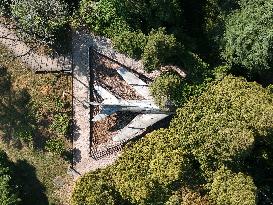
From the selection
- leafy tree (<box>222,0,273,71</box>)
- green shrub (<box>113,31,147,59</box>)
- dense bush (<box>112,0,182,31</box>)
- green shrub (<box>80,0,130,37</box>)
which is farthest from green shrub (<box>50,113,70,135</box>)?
leafy tree (<box>222,0,273,71</box>)

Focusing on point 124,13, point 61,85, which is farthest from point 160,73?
point 61,85

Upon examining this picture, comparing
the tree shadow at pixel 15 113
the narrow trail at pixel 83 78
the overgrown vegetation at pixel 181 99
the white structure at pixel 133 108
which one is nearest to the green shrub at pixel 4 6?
the overgrown vegetation at pixel 181 99

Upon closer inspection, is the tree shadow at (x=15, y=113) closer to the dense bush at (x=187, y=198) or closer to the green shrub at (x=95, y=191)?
the green shrub at (x=95, y=191)

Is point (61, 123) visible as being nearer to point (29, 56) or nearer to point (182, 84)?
point (29, 56)

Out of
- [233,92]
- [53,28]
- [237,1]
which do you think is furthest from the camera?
[53,28]

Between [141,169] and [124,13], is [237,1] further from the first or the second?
[141,169]

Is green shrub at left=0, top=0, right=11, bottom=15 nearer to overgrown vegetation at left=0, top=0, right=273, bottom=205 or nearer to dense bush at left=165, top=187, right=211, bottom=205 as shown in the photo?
overgrown vegetation at left=0, top=0, right=273, bottom=205
